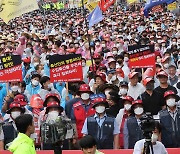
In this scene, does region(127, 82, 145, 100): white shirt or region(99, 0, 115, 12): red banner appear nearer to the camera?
region(127, 82, 145, 100): white shirt

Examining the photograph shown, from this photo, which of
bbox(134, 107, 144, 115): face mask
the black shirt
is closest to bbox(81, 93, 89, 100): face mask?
the black shirt

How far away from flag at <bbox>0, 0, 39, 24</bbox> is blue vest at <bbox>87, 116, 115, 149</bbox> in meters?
7.36

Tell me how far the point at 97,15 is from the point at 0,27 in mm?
16564

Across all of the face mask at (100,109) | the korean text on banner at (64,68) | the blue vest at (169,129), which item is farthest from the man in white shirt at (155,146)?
the korean text on banner at (64,68)

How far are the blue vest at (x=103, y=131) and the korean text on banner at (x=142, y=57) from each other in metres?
3.77

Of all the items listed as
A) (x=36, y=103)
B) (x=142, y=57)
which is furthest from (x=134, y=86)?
(x=36, y=103)

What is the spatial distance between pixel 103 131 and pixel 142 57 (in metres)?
3.94

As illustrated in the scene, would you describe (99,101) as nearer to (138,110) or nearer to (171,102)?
(138,110)

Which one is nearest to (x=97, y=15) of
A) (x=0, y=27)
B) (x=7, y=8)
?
(x=7, y=8)

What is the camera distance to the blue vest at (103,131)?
7844 millimetres

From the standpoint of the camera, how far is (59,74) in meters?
9.98

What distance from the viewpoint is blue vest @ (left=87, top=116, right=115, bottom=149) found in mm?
7844

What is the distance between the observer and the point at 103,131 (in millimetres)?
7848

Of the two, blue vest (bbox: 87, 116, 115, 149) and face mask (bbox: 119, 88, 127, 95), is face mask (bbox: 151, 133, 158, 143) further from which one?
face mask (bbox: 119, 88, 127, 95)
